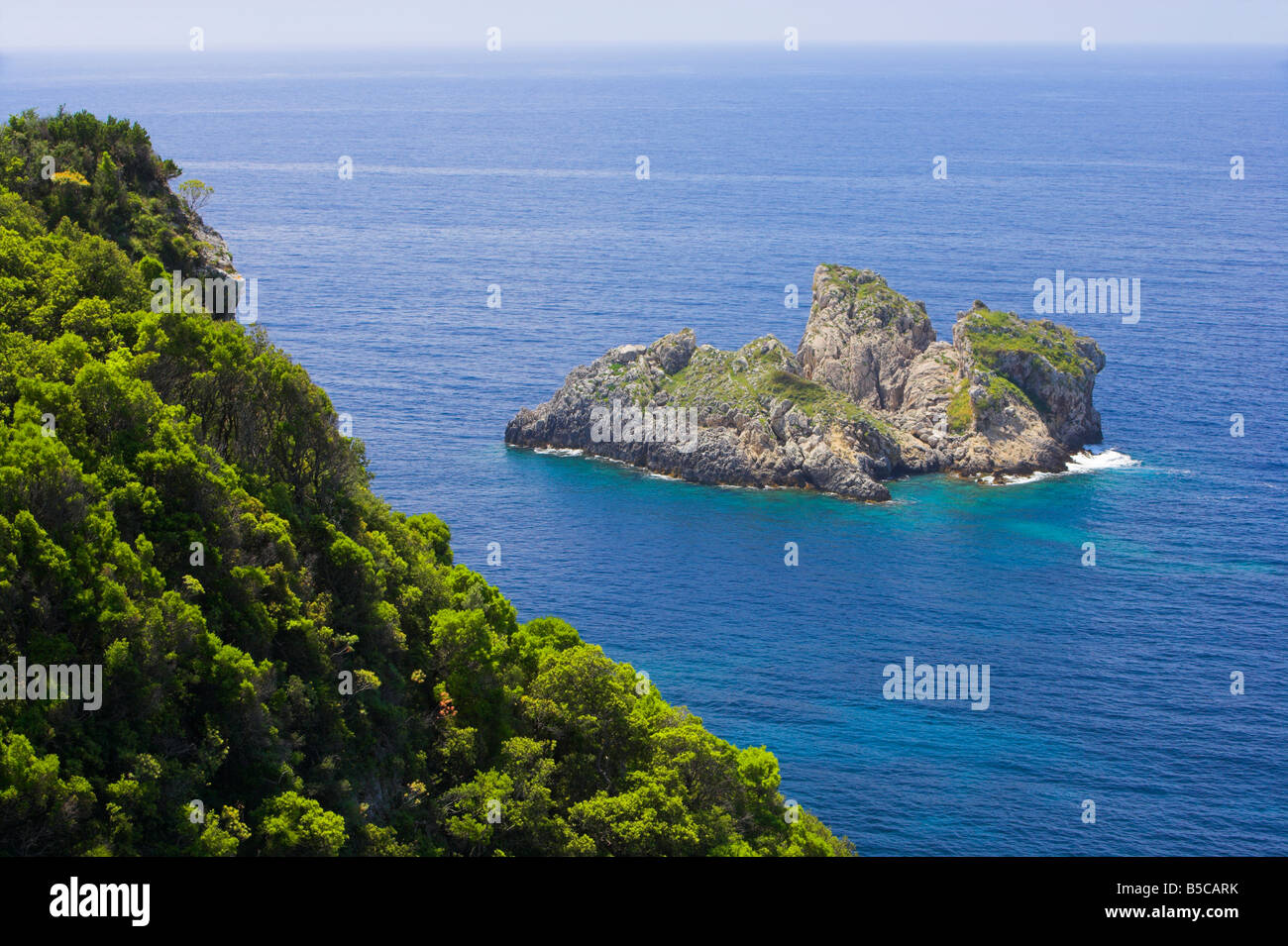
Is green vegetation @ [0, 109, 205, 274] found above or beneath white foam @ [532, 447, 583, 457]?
above

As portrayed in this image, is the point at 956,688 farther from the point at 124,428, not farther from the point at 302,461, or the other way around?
the point at 124,428

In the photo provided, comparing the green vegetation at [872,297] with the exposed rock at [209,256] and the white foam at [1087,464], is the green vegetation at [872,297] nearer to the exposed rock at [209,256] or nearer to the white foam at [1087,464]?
the white foam at [1087,464]

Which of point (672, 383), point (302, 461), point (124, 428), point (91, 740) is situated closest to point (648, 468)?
point (672, 383)

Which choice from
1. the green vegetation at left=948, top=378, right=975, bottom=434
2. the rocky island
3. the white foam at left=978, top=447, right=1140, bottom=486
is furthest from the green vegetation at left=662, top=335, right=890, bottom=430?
the white foam at left=978, top=447, right=1140, bottom=486

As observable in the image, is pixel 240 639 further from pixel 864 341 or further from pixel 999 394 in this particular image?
pixel 864 341

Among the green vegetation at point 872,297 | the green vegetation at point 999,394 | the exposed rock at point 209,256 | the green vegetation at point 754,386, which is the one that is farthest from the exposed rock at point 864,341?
the exposed rock at point 209,256

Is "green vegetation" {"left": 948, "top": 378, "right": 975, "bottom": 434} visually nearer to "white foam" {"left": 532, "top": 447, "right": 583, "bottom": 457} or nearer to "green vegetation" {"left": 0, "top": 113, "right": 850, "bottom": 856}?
"white foam" {"left": 532, "top": 447, "right": 583, "bottom": 457}
